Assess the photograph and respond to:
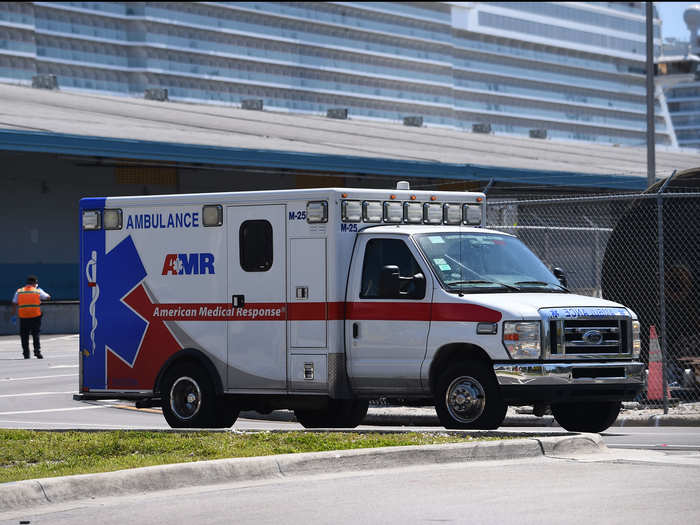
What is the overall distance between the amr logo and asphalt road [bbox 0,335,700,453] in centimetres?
173

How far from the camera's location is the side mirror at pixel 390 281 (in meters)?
12.9

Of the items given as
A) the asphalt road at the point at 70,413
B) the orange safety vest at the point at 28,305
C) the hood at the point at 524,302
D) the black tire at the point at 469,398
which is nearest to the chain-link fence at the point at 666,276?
the asphalt road at the point at 70,413

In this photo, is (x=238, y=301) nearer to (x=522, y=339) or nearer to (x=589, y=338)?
(x=522, y=339)

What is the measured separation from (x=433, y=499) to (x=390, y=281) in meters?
4.15

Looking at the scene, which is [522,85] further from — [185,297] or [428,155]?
[185,297]

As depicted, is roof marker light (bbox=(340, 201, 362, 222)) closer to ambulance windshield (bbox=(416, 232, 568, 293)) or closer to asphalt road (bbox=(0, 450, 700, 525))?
ambulance windshield (bbox=(416, 232, 568, 293))

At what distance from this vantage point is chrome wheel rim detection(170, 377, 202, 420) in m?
14.2

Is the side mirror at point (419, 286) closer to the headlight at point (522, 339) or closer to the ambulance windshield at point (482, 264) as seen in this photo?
the ambulance windshield at point (482, 264)

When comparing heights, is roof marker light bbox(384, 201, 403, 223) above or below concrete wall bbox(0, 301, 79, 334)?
above

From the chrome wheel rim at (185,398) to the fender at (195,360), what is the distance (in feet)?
0.60

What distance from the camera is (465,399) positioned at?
41.8 feet

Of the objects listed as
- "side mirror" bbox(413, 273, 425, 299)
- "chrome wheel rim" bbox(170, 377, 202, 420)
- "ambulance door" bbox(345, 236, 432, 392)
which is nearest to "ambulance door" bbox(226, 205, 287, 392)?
"chrome wheel rim" bbox(170, 377, 202, 420)

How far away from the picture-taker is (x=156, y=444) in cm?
1123

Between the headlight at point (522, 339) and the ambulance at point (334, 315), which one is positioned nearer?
the headlight at point (522, 339)
